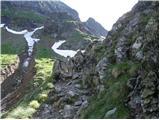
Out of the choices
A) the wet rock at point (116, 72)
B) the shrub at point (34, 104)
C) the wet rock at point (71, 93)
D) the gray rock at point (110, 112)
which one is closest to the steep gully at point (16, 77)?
the shrub at point (34, 104)

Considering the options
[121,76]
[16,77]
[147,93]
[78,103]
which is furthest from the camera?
[16,77]

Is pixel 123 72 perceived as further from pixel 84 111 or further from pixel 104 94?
pixel 84 111

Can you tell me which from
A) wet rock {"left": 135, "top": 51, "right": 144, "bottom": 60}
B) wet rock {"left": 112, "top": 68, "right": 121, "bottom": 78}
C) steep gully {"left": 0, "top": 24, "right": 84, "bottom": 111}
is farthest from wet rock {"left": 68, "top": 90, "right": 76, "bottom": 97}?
steep gully {"left": 0, "top": 24, "right": 84, "bottom": 111}

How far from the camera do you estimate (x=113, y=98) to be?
32906 millimetres

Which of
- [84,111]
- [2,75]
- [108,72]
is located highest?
[108,72]

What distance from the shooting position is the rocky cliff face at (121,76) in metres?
30.8

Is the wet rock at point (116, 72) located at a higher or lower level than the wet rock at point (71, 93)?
higher

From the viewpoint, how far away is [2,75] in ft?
322

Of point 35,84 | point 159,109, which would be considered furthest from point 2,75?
point 159,109

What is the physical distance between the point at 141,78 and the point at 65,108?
10.1 m

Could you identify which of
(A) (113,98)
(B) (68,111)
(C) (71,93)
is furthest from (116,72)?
(C) (71,93)

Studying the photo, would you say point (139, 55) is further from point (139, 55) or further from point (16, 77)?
point (16, 77)

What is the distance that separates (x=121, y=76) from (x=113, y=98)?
14.0 feet

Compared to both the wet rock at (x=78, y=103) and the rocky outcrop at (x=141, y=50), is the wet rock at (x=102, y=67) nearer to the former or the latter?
the rocky outcrop at (x=141, y=50)
